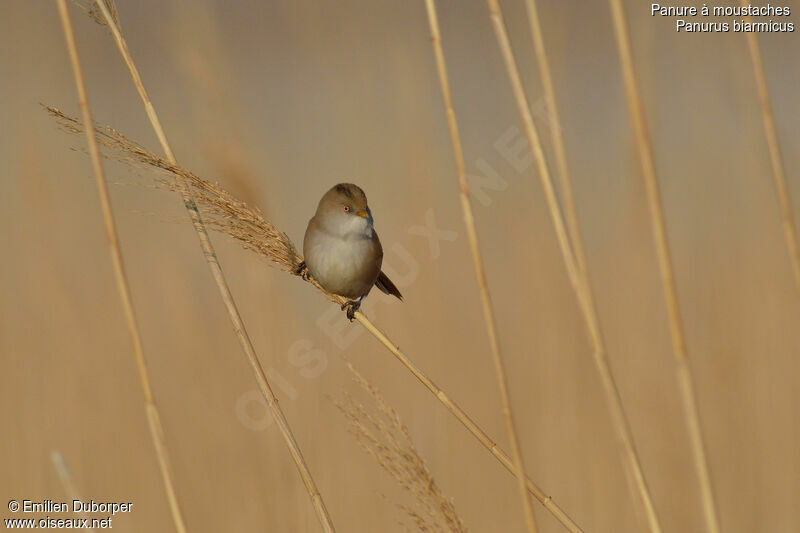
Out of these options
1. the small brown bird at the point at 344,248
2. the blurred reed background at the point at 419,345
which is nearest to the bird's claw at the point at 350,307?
the small brown bird at the point at 344,248

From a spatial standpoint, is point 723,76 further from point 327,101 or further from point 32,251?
point 327,101

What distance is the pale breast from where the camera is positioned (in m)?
3.10

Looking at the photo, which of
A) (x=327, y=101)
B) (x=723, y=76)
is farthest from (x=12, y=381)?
(x=327, y=101)

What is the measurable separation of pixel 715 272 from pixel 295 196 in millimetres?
3760

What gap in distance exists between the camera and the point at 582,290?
6.24 feet

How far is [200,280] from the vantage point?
527 centimetres

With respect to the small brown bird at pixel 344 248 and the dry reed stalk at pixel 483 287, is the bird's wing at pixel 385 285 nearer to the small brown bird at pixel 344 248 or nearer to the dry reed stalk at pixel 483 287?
the small brown bird at pixel 344 248

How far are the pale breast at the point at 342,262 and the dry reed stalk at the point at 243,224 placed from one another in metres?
0.47

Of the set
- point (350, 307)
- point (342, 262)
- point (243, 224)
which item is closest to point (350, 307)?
point (350, 307)

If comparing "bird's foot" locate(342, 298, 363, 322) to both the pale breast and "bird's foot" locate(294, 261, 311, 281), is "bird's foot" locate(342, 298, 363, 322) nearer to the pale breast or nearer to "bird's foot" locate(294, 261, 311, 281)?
the pale breast

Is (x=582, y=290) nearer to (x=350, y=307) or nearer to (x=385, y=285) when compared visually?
(x=350, y=307)

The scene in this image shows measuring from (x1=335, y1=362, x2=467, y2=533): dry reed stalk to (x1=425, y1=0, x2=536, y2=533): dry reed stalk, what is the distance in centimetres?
16

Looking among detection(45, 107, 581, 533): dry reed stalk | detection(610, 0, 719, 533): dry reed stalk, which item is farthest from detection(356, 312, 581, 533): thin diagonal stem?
detection(610, 0, 719, 533): dry reed stalk

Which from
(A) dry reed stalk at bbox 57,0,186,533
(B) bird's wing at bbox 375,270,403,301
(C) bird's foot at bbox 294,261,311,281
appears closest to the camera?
(A) dry reed stalk at bbox 57,0,186,533
